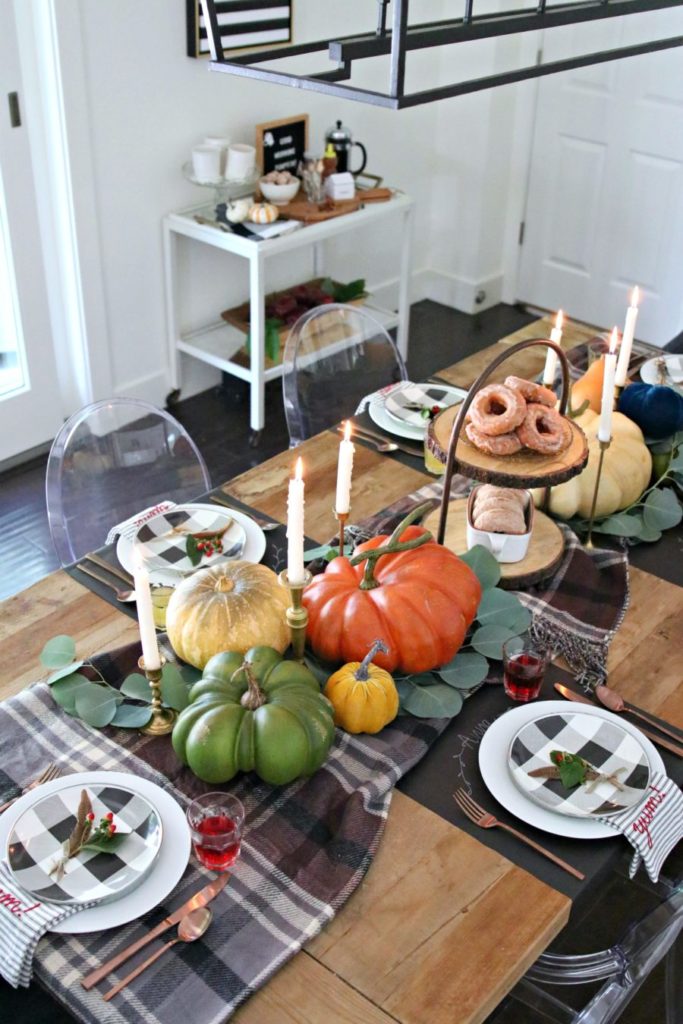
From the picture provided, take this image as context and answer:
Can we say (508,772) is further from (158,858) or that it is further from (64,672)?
(64,672)

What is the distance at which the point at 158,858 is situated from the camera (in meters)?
1.29

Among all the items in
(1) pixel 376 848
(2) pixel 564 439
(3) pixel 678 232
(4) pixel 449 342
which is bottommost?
(4) pixel 449 342

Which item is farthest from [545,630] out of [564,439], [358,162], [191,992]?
[358,162]

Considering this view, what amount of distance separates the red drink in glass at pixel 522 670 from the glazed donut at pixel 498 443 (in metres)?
0.28

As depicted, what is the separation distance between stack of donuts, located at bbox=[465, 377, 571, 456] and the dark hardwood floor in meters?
1.60

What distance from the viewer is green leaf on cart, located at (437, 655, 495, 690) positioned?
155cm

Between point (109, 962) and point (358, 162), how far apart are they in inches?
136

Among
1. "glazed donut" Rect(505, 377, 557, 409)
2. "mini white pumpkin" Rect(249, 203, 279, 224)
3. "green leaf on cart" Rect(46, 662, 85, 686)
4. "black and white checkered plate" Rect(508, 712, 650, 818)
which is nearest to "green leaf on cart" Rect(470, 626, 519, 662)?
"black and white checkered plate" Rect(508, 712, 650, 818)

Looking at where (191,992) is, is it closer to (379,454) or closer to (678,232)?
(379,454)

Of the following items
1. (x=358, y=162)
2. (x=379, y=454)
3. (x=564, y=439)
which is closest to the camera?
(x=564, y=439)

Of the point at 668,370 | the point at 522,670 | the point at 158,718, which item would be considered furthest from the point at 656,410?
the point at 158,718

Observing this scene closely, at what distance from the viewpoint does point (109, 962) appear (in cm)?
117

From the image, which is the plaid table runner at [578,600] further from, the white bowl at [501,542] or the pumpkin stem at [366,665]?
the pumpkin stem at [366,665]

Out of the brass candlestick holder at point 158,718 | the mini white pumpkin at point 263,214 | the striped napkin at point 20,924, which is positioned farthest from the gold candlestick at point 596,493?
the mini white pumpkin at point 263,214
